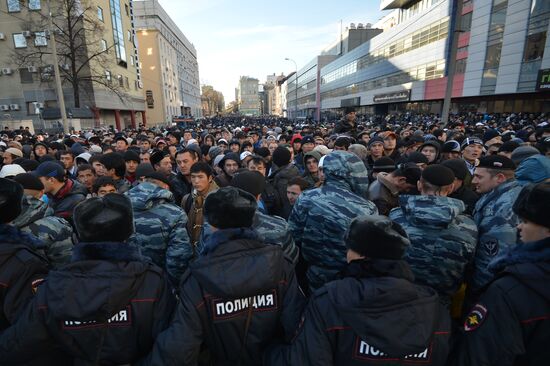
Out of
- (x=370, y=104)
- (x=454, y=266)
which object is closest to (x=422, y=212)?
(x=454, y=266)

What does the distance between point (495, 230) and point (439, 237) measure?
64 centimetres

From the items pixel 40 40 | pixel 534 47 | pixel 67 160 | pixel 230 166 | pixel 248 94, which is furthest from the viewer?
pixel 248 94

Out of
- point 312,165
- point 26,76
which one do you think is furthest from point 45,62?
point 312,165

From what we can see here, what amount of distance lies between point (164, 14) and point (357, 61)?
137 feet

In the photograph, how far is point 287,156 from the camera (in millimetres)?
5141

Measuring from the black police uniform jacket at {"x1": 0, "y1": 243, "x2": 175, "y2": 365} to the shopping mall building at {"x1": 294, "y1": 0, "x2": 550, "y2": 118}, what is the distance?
466 inches

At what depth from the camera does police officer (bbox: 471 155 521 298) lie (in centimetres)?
244

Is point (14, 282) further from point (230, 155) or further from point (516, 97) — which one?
point (516, 97)

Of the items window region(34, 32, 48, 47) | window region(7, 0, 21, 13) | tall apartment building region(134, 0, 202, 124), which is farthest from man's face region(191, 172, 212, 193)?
tall apartment building region(134, 0, 202, 124)

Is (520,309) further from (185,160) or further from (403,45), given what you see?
(403,45)

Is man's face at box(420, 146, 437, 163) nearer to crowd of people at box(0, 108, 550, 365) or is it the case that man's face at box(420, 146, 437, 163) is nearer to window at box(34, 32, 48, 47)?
crowd of people at box(0, 108, 550, 365)

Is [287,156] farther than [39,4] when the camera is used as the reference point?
No

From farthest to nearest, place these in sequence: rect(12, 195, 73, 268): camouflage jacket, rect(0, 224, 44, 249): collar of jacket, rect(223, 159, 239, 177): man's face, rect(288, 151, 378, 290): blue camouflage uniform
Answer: rect(223, 159, 239, 177): man's face < rect(288, 151, 378, 290): blue camouflage uniform < rect(12, 195, 73, 268): camouflage jacket < rect(0, 224, 44, 249): collar of jacket

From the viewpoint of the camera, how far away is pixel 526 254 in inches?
60.3
